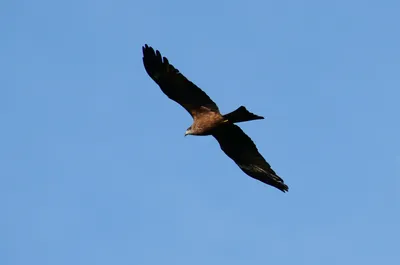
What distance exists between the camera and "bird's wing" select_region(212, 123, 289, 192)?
18984mm

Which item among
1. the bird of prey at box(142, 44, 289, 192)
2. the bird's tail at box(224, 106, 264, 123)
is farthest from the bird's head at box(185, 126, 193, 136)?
the bird's tail at box(224, 106, 264, 123)

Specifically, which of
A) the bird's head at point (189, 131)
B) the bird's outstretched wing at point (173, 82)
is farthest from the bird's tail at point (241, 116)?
the bird's head at point (189, 131)

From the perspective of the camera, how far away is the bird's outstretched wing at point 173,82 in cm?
1825

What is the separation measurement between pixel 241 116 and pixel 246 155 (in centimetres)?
194

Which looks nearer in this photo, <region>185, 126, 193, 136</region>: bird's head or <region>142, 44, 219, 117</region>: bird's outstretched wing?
<region>142, 44, 219, 117</region>: bird's outstretched wing

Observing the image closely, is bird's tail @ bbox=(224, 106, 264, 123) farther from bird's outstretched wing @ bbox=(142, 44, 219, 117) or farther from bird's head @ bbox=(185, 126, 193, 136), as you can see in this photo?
bird's head @ bbox=(185, 126, 193, 136)

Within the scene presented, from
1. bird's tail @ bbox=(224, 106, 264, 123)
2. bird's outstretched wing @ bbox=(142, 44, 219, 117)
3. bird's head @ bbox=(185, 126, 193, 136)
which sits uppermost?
bird's outstretched wing @ bbox=(142, 44, 219, 117)

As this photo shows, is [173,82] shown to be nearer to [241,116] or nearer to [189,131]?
[189,131]

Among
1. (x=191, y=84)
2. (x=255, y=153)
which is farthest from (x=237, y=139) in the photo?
(x=191, y=84)

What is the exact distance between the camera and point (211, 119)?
18672 mm

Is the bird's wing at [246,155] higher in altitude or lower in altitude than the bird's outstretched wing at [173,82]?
lower

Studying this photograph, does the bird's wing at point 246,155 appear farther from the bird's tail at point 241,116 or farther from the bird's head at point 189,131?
the bird's tail at point 241,116

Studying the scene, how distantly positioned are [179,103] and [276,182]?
275 centimetres

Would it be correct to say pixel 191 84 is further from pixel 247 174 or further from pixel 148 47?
pixel 247 174
